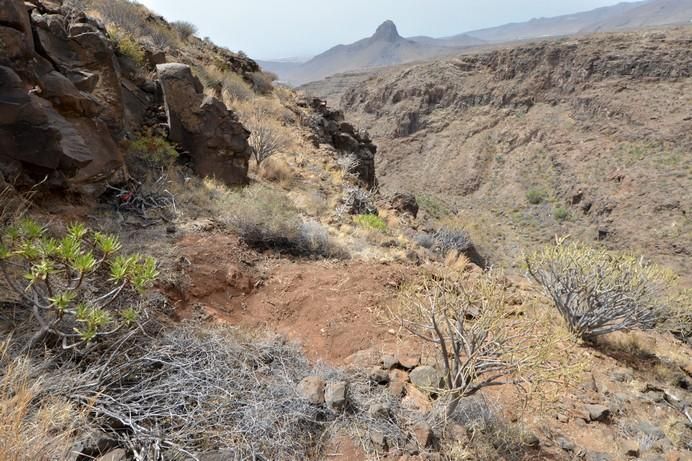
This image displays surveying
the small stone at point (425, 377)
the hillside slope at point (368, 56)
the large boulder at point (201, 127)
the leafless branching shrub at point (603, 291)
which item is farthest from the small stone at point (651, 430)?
the hillside slope at point (368, 56)

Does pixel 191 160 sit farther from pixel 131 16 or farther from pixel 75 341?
pixel 131 16

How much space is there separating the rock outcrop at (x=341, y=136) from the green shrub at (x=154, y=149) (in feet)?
27.7

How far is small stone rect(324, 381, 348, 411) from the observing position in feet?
8.37

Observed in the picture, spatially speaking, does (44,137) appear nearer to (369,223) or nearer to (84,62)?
(84,62)

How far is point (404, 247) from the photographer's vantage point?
713 cm

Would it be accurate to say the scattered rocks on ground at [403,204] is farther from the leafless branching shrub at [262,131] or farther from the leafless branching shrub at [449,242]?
the leafless branching shrub at [262,131]

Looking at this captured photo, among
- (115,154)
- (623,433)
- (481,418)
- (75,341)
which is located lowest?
(623,433)

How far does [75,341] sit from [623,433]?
4.58 m

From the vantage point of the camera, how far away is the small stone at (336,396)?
8.37ft

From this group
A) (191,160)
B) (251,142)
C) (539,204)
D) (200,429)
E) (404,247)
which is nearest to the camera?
(200,429)

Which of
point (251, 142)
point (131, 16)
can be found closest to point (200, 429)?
point (251, 142)

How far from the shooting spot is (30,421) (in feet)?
5.90

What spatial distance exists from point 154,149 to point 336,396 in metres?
4.92

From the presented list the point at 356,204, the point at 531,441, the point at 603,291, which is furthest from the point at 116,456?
the point at 356,204
